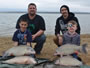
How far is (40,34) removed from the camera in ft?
23.4

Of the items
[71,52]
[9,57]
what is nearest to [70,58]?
[71,52]

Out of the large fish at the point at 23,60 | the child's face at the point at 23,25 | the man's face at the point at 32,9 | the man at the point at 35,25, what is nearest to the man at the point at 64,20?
the man at the point at 35,25

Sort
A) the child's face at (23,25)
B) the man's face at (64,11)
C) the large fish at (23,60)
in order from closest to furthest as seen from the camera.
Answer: the large fish at (23,60)
the child's face at (23,25)
the man's face at (64,11)

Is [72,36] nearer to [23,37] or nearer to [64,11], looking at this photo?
[64,11]

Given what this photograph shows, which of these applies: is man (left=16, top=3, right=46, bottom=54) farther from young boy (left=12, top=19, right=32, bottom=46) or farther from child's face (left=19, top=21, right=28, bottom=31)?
child's face (left=19, top=21, right=28, bottom=31)

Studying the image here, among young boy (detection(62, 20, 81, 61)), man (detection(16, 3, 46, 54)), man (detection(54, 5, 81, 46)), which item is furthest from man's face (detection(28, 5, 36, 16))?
young boy (detection(62, 20, 81, 61))

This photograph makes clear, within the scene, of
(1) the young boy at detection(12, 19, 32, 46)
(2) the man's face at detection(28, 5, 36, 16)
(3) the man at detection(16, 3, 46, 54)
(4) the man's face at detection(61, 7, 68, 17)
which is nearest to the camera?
(1) the young boy at detection(12, 19, 32, 46)

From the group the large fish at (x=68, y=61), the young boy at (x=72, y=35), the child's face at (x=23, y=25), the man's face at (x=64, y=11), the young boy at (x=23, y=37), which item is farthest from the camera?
the man's face at (x=64, y=11)

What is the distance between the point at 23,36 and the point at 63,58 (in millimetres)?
1529

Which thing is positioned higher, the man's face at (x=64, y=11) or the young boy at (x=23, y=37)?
the man's face at (x=64, y=11)

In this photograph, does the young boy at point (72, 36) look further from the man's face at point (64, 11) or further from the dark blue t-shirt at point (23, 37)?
the dark blue t-shirt at point (23, 37)

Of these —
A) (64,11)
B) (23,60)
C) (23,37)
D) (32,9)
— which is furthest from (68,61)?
(32,9)

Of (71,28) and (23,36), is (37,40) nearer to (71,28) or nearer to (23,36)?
(23,36)

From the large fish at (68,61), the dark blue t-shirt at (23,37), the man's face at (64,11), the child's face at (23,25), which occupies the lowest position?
the large fish at (68,61)
